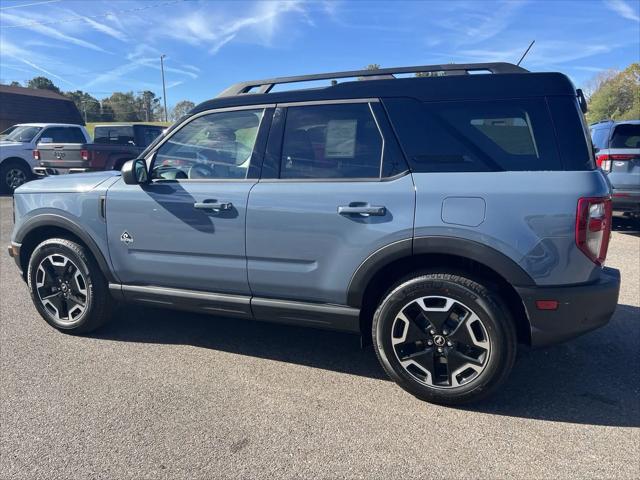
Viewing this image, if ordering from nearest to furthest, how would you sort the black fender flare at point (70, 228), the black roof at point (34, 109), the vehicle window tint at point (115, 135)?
the black fender flare at point (70, 228) → the vehicle window tint at point (115, 135) → the black roof at point (34, 109)

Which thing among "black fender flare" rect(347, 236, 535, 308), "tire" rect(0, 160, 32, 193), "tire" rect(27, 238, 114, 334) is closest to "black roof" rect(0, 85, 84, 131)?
"tire" rect(0, 160, 32, 193)

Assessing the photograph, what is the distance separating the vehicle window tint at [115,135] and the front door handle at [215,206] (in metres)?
12.5

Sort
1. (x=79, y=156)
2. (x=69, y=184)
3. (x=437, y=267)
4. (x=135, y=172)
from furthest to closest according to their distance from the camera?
(x=79, y=156), (x=69, y=184), (x=135, y=172), (x=437, y=267)

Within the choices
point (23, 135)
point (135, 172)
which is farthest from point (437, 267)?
point (23, 135)

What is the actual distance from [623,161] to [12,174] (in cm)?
1476

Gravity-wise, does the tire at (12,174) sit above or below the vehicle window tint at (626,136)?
below

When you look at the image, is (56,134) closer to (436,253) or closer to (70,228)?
(70,228)

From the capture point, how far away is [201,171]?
356 cm

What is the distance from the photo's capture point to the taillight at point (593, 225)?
257 centimetres

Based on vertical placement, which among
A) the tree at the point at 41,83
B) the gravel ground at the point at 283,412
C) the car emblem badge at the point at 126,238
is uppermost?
the tree at the point at 41,83

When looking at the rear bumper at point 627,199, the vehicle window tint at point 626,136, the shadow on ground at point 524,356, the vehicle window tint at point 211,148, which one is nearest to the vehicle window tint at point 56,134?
the shadow on ground at point 524,356

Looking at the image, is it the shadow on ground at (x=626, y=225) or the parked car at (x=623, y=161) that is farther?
the shadow on ground at (x=626, y=225)

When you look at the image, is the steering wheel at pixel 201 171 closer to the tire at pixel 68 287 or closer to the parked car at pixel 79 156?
the tire at pixel 68 287

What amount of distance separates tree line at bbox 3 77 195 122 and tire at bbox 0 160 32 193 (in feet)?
125
